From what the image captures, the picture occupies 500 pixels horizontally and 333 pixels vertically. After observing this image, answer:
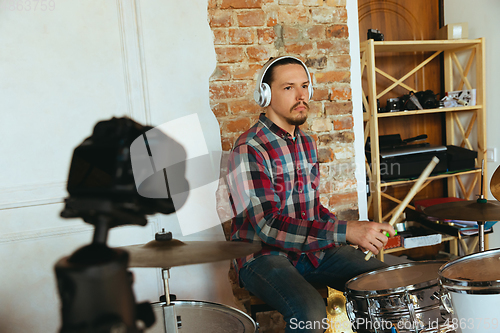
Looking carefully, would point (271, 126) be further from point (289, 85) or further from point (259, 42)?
point (259, 42)

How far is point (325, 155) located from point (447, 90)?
1329 millimetres

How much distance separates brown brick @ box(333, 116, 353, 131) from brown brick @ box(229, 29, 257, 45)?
0.58m

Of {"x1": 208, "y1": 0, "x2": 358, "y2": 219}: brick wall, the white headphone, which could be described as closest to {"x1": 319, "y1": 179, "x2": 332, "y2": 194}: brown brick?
{"x1": 208, "y1": 0, "x2": 358, "y2": 219}: brick wall

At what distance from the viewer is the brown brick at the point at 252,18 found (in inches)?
66.0

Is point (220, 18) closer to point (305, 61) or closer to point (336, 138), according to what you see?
point (305, 61)

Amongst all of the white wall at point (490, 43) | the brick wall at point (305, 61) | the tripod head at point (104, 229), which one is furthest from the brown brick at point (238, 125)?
the white wall at point (490, 43)

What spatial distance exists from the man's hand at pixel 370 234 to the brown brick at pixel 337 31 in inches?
40.2

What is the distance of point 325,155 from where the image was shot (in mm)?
1830

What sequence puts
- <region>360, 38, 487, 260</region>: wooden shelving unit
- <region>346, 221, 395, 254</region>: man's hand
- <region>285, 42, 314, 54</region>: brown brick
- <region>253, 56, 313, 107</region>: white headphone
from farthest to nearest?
<region>360, 38, 487, 260</region>: wooden shelving unit < <region>285, 42, 314, 54</region>: brown brick < <region>253, 56, 313, 107</region>: white headphone < <region>346, 221, 395, 254</region>: man's hand

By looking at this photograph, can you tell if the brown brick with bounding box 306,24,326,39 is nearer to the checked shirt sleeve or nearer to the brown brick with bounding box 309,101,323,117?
the brown brick with bounding box 309,101,323,117

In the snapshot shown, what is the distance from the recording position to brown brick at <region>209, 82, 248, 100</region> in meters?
1.68

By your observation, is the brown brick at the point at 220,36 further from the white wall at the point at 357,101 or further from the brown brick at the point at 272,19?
the white wall at the point at 357,101

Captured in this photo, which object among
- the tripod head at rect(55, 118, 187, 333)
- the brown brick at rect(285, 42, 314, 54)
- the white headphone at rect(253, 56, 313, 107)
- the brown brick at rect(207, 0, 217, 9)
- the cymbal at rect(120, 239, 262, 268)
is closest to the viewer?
the tripod head at rect(55, 118, 187, 333)

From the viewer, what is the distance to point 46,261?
4.70 ft
